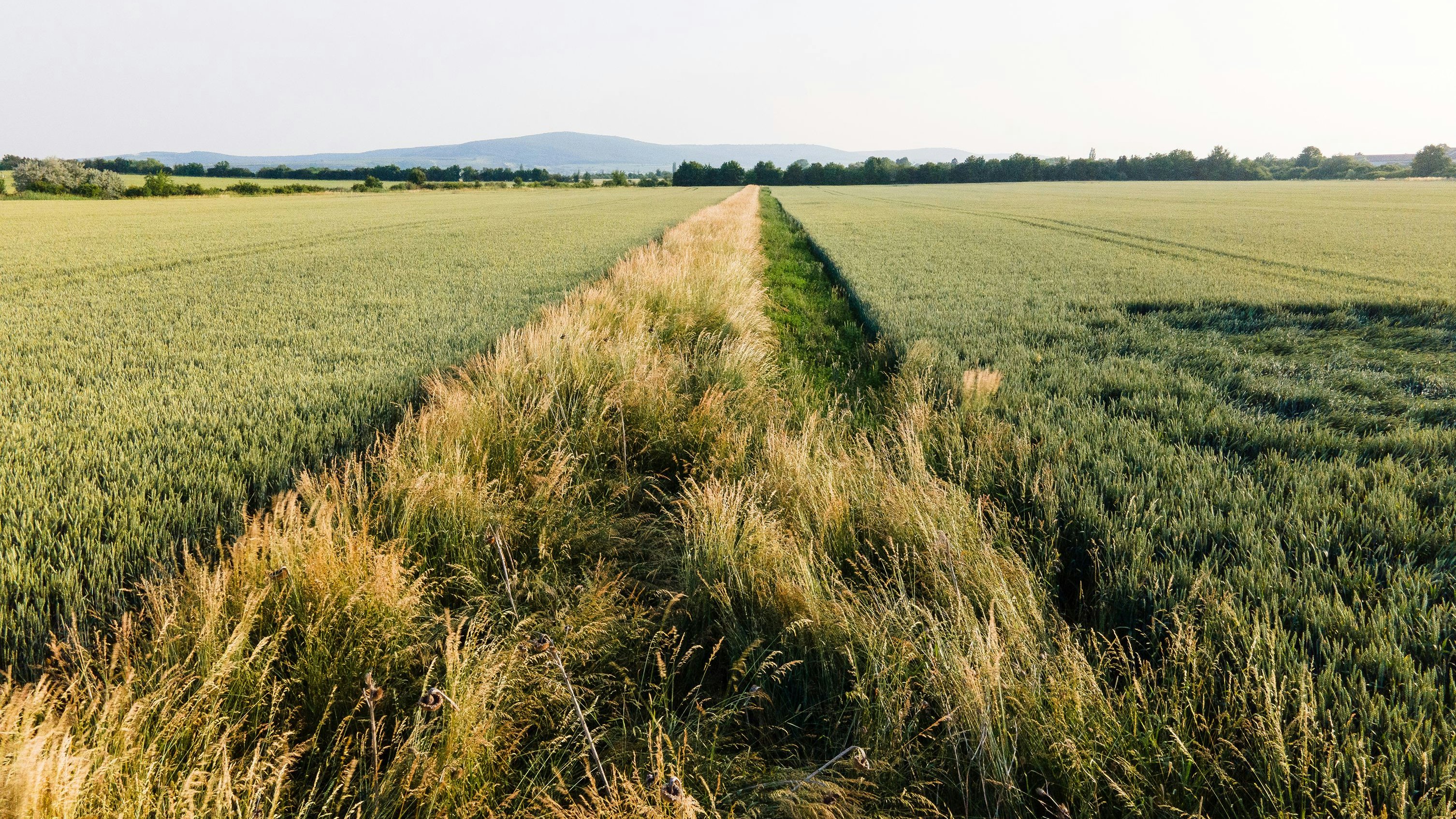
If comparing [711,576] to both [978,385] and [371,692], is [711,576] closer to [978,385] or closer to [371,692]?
[371,692]

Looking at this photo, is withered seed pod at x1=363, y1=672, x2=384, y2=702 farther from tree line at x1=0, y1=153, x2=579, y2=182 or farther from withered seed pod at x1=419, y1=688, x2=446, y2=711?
tree line at x1=0, y1=153, x2=579, y2=182

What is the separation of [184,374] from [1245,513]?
759 centimetres

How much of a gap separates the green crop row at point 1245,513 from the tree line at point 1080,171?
347 feet

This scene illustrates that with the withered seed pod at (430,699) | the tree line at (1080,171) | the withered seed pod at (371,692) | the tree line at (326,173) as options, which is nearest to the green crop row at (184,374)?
the withered seed pod at (371,692)

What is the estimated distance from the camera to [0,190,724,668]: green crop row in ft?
9.33

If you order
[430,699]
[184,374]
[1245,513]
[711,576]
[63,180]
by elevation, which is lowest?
[711,576]

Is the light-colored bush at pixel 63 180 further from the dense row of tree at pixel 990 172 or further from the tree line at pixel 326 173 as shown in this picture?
the dense row of tree at pixel 990 172

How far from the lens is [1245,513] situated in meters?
3.33

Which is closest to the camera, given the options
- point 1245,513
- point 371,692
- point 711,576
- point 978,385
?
point 371,692

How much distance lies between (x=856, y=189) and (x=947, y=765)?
3563 inches

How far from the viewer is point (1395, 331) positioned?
26.6 feet

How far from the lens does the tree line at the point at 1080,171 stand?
103562 millimetres

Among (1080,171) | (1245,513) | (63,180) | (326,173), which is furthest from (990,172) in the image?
(1245,513)

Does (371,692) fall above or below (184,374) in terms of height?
below
